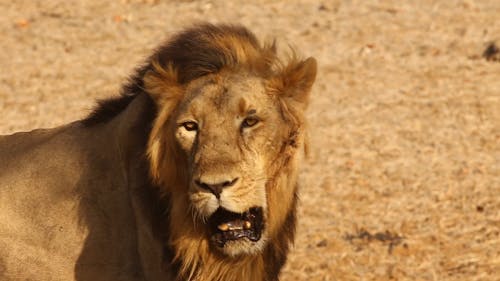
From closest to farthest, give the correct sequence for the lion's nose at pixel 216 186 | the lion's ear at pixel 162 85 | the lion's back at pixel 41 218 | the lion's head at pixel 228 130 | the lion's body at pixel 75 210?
the lion's nose at pixel 216 186 < the lion's head at pixel 228 130 < the lion's ear at pixel 162 85 < the lion's body at pixel 75 210 < the lion's back at pixel 41 218

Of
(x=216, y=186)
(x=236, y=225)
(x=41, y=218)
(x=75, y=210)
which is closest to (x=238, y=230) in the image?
(x=236, y=225)

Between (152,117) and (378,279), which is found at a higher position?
(152,117)

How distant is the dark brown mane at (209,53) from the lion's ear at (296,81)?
9 cm

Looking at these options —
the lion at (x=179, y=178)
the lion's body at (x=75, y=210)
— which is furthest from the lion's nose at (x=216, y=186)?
the lion's body at (x=75, y=210)

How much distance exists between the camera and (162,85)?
15.3ft

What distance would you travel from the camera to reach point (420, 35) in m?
10.9

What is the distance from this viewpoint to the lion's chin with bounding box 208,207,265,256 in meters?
4.52

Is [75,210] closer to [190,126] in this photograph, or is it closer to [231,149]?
[190,126]

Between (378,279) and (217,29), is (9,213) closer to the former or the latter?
(217,29)

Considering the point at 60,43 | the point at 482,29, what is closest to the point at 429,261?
the point at 482,29

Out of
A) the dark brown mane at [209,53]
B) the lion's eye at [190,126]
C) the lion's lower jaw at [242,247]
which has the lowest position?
the lion's lower jaw at [242,247]

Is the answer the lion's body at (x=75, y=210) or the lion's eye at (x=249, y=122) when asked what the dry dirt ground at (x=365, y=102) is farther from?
the lion's eye at (x=249, y=122)

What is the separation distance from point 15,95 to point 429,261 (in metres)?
4.78

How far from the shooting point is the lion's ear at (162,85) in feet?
15.3
